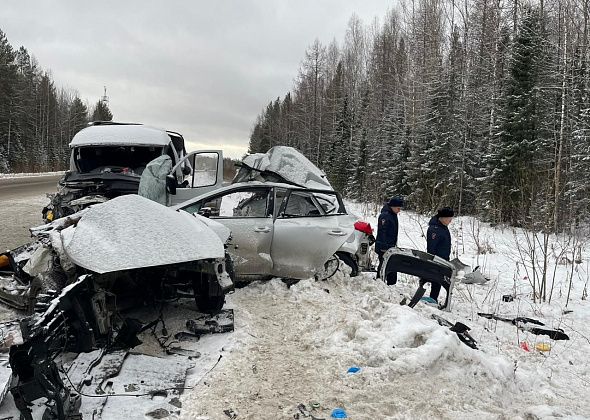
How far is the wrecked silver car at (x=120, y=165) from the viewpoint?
8320mm

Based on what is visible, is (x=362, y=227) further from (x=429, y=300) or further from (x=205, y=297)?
(x=205, y=297)

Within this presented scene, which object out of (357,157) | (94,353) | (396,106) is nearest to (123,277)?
(94,353)

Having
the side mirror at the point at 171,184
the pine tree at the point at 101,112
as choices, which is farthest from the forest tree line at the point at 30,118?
the side mirror at the point at 171,184

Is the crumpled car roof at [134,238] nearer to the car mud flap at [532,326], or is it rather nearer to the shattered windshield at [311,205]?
the shattered windshield at [311,205]

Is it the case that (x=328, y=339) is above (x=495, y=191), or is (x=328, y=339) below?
below

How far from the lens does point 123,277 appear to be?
4.32 meters

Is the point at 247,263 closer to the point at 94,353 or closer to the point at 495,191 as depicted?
the point at 94,353

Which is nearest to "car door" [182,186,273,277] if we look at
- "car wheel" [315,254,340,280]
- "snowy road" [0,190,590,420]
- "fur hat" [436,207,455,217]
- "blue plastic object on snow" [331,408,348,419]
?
"snowy road" [0,190,590,420]

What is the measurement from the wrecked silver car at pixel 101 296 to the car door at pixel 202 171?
398 cm

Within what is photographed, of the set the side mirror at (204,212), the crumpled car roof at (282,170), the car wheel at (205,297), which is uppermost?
the crumpled car roof at (282,170)

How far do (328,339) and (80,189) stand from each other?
614 centimetres

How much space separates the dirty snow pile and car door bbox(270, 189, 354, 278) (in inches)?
17.1

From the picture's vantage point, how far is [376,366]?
384 centimetres

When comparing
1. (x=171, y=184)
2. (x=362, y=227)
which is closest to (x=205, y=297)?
(x=362, y=227)
